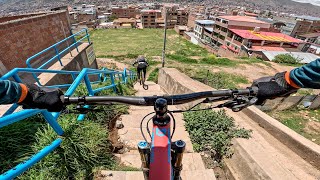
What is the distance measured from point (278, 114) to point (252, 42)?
25.6m

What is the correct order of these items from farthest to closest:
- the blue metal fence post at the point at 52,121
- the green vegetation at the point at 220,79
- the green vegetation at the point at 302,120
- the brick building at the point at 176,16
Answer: the brick building at the point at 176,16 → the green vegetation at the point at 220,79 → the green vegetation at the point at 302,120 → the blue metal fence post at the point at 52,121

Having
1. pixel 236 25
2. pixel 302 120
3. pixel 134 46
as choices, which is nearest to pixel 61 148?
pixel 302 120

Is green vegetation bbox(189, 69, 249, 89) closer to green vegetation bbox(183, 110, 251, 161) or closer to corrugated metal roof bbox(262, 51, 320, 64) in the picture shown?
green vegetation bbox(183, 110, 251, 161)

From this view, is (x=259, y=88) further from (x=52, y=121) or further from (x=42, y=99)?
(x=52, y=121)

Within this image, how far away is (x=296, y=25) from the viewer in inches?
1885

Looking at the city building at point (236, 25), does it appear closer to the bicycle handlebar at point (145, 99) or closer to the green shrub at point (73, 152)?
the green shrub at point (73, 152)

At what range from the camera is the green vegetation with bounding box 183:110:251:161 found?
376 cm

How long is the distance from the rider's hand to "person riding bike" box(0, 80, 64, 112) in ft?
5.90

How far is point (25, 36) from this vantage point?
6.76 meters

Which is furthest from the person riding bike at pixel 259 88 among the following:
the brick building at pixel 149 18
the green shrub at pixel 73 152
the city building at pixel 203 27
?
the brick building at pixel 149 18

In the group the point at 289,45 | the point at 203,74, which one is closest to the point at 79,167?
the point at 203,74

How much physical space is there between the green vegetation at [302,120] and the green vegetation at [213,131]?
430cm

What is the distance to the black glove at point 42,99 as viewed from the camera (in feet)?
4.39

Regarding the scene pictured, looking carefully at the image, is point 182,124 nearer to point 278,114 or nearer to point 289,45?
point 278,114
